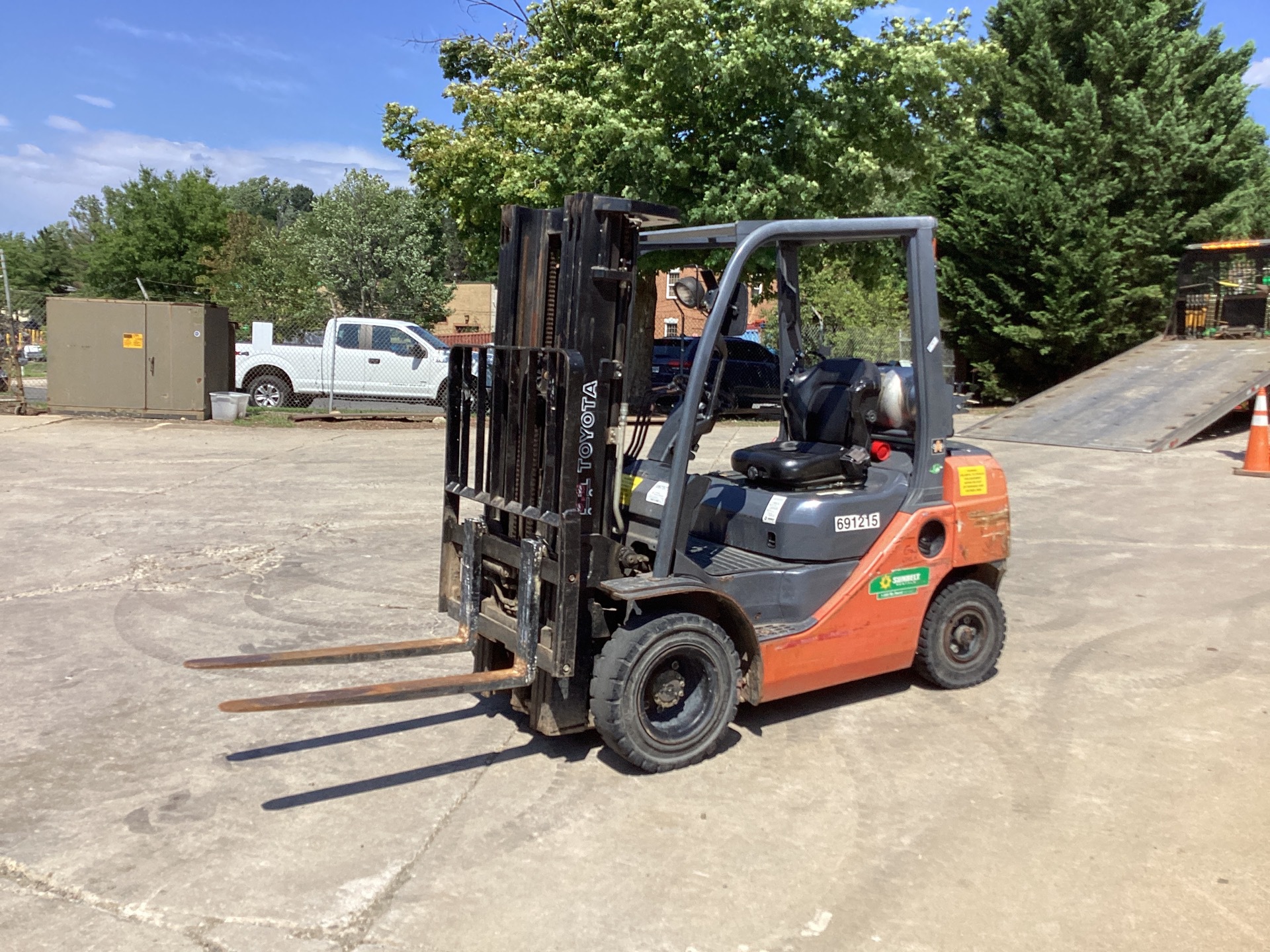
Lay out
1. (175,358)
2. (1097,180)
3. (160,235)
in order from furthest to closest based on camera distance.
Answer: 1. (160,235)
2. (1097,180)
3. (175,358)

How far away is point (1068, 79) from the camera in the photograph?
25328 millimetres

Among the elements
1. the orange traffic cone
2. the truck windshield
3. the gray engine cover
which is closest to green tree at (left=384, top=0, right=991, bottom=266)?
the truck windshield

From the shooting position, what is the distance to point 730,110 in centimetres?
1959

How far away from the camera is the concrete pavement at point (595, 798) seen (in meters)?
3.49

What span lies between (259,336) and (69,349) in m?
3.43

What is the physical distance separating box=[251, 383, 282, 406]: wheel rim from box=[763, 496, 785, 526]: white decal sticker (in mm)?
17260

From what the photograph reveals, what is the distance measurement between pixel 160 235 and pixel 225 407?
42904 mm

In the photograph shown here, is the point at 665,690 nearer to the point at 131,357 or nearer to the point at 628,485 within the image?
the point at 628,485

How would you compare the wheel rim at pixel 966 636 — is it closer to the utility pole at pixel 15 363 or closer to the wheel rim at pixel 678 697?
the wheel rim at pixel 678 697

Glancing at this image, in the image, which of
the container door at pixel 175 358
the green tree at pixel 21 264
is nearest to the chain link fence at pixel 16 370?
the container door at pixel 175 358

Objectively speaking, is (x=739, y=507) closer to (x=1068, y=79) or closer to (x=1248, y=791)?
(x=1248, y=791)

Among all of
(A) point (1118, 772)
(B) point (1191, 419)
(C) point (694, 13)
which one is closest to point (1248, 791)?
(A) point (1118, 772)

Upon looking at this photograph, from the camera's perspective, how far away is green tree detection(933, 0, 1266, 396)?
23094 millimetres

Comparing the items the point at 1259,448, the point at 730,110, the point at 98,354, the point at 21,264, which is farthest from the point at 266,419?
the point at 21,264
